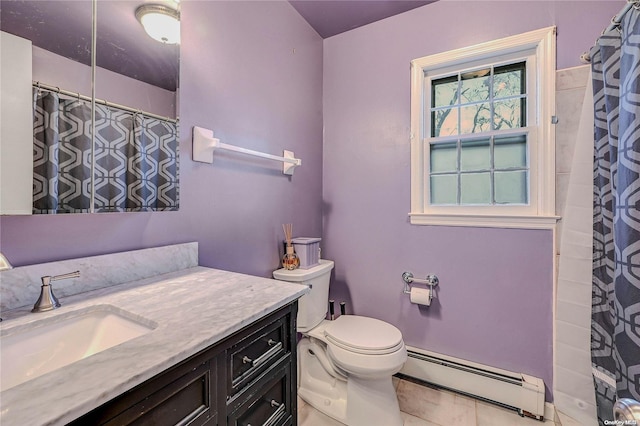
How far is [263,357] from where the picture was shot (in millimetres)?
830

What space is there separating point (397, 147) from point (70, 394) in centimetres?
195

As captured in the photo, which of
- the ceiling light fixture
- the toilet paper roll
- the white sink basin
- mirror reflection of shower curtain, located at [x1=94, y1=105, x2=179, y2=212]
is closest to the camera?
the white sink basin

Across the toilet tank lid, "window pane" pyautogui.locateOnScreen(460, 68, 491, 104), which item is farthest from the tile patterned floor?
"window pane" pyautogui.locateOnScreen(460, 68, 491, 104)

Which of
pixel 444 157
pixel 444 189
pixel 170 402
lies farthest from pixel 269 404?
pixel 444 157

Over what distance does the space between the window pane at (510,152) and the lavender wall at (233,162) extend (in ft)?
4.05

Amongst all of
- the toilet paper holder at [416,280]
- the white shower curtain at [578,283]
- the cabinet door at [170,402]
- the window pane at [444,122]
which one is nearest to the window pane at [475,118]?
the window pane at [444,122]

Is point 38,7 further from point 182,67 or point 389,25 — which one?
point 389,25

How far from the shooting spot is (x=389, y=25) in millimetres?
2008

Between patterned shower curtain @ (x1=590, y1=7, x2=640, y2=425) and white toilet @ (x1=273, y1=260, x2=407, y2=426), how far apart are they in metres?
0.81

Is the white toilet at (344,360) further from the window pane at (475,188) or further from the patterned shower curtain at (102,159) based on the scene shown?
the window pane at (475,188)

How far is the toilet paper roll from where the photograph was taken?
5.96 ft

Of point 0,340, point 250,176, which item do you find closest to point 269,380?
point 0,340

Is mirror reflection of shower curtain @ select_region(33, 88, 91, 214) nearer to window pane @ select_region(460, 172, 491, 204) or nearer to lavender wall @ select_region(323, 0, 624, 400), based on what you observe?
lavender wall @ select_region(323, 0, 624, 400)

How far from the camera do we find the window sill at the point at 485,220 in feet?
5.19
